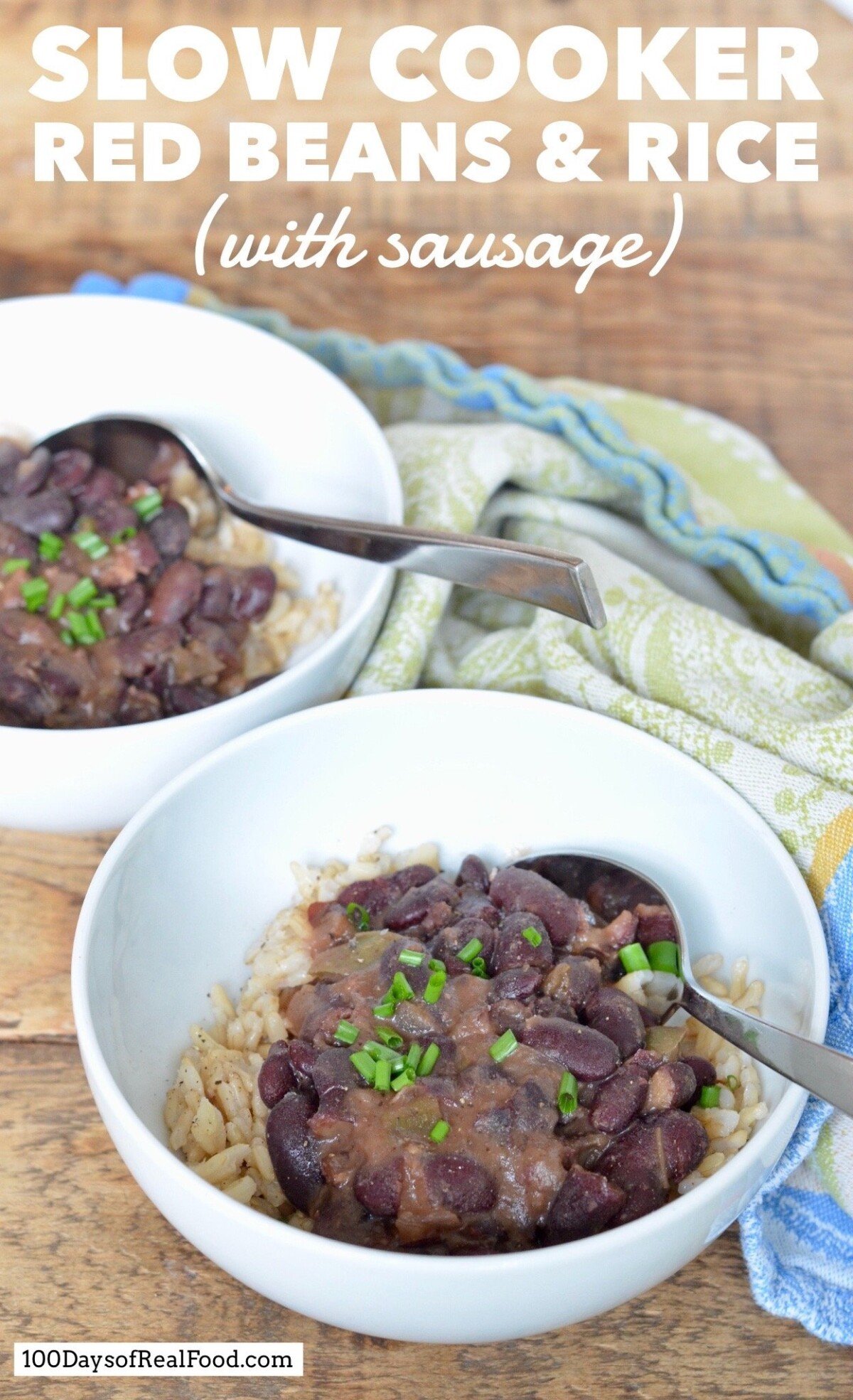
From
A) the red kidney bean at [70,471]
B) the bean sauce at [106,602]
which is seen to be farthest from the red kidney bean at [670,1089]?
the red kidney bean at [70,471]

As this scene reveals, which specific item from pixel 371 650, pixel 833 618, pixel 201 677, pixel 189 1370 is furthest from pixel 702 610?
pixel 189 1370

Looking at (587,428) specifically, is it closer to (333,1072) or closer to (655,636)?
(655,636)

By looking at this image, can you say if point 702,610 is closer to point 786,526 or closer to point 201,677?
point 786,526

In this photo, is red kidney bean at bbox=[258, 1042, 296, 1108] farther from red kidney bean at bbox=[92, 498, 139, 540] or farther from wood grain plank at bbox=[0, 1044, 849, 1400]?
red kidney bean at bbox=[92, 498, 139, 540]

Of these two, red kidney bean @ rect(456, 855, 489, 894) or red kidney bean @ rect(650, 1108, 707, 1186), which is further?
red kidney bean @ rect(456, 855, 489, 894)

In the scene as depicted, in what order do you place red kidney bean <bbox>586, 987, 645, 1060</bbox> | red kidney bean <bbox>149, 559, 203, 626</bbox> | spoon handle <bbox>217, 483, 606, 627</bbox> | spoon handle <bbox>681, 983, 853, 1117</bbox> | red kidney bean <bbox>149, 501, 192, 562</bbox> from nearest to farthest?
spoon handle <bbox>681, 983, 853, 1117</bbox> < red kidney bean <bbox>586, 987, 645, 1060</bbox> < spoon handle <bbox>217, 483, 606, 627</bbox> < red kidney bean <bbox>149, 559, 203, 626</bbox> < red kidney bean <bbox>149, 501, 192, 562</bbox>

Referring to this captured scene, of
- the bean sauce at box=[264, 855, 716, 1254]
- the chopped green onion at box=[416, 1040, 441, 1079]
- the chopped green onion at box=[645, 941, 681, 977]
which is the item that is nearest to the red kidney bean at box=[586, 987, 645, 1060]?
the bean sauce at box=[264, 855, 716, 1254]

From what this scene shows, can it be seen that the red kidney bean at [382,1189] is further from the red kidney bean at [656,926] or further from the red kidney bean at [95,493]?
the red kidney bean at [95,493]
